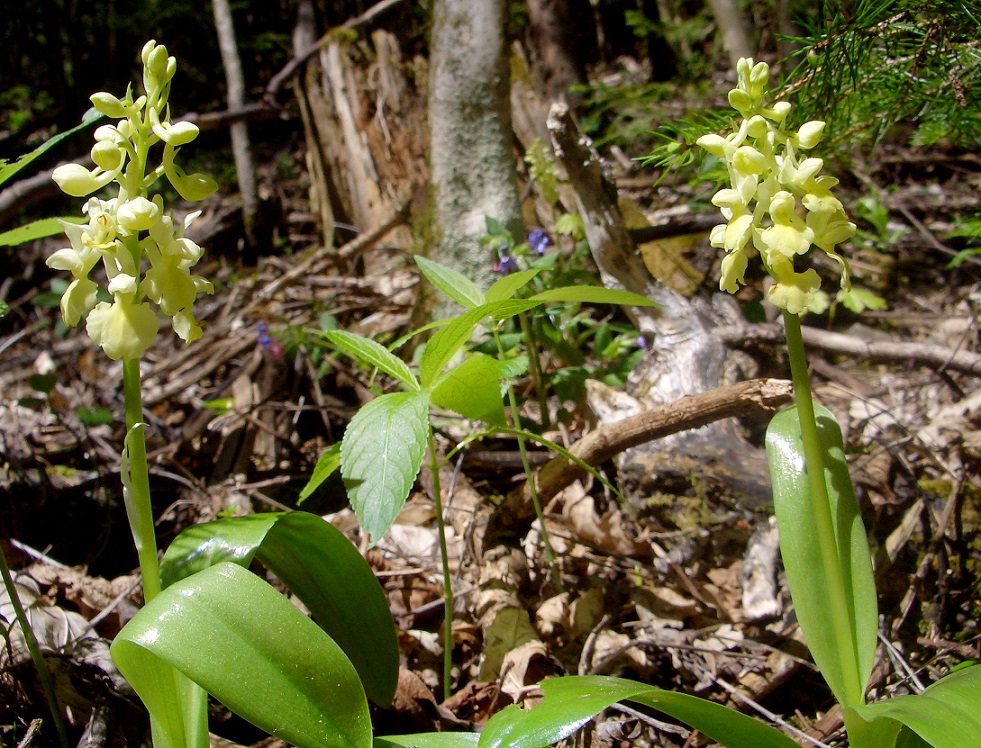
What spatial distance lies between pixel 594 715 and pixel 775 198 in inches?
30.7

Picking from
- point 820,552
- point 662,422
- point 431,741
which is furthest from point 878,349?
point 431,741

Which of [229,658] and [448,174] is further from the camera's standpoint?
[448,174]

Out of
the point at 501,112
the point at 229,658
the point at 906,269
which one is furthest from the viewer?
the point at 906,269

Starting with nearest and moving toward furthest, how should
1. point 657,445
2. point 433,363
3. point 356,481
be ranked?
point 356,481
point 433,363
point 657,445

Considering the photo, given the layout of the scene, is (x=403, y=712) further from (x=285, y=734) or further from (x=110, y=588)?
(x=110, y=588)

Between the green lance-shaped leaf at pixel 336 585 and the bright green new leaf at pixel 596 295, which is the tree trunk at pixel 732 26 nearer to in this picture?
Answer: the bright green new leaf at pixel 596 295

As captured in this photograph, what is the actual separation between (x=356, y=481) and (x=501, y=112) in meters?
2.08

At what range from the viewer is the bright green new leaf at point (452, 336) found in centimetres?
116

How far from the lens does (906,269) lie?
11.0 ft

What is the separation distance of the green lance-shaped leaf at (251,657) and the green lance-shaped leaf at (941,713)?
0.70m

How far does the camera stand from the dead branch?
2.16 metres

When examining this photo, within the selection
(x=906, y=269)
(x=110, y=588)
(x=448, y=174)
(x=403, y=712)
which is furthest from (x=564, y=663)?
(x=906, y=269)

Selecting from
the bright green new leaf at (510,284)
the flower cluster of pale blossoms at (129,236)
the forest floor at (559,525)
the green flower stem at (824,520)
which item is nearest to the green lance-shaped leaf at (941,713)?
the green flower stem at (824,520)

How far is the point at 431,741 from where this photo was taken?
1047mm
